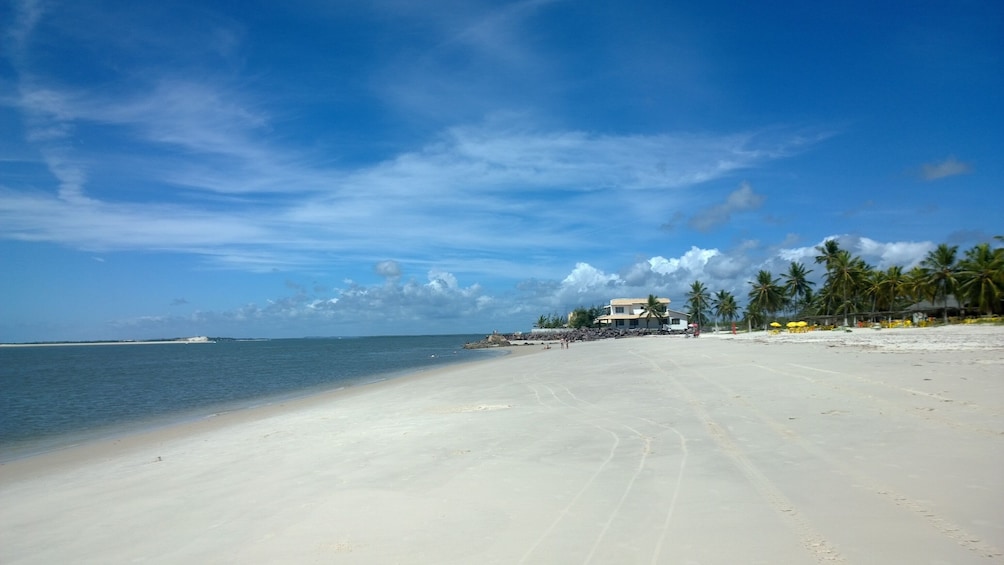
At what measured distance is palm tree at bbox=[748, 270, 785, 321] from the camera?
3305 inches

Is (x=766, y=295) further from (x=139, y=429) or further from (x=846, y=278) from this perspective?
(x=139, y=429)

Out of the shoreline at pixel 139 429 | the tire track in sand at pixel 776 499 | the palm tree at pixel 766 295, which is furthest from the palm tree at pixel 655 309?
the tire track in sand at pixel 776 499

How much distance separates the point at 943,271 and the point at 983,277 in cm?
606

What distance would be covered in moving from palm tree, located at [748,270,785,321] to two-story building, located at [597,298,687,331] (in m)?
31.1

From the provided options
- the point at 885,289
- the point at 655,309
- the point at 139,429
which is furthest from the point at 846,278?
the point at 139,429

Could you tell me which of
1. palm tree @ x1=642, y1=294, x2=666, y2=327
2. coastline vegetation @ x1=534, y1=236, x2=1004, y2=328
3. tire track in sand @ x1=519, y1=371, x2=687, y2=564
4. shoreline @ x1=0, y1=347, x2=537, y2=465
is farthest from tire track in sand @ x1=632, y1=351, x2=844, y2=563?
palm tree @ x1=642, y1=294, x2=666, y2=327

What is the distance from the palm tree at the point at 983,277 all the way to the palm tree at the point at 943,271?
1584 mm

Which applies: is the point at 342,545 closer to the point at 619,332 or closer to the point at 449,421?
the point at 449,421

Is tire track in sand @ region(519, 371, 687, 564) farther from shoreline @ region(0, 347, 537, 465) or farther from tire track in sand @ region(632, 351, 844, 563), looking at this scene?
shoreline @ region(0, 347, 537, 465)

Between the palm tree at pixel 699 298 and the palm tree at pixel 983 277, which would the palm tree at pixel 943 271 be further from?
the palm tree at pixel 699 298

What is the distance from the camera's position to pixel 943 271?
194ft

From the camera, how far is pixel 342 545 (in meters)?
5.52

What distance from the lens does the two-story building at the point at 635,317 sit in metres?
122

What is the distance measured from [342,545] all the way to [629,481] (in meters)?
3.29
